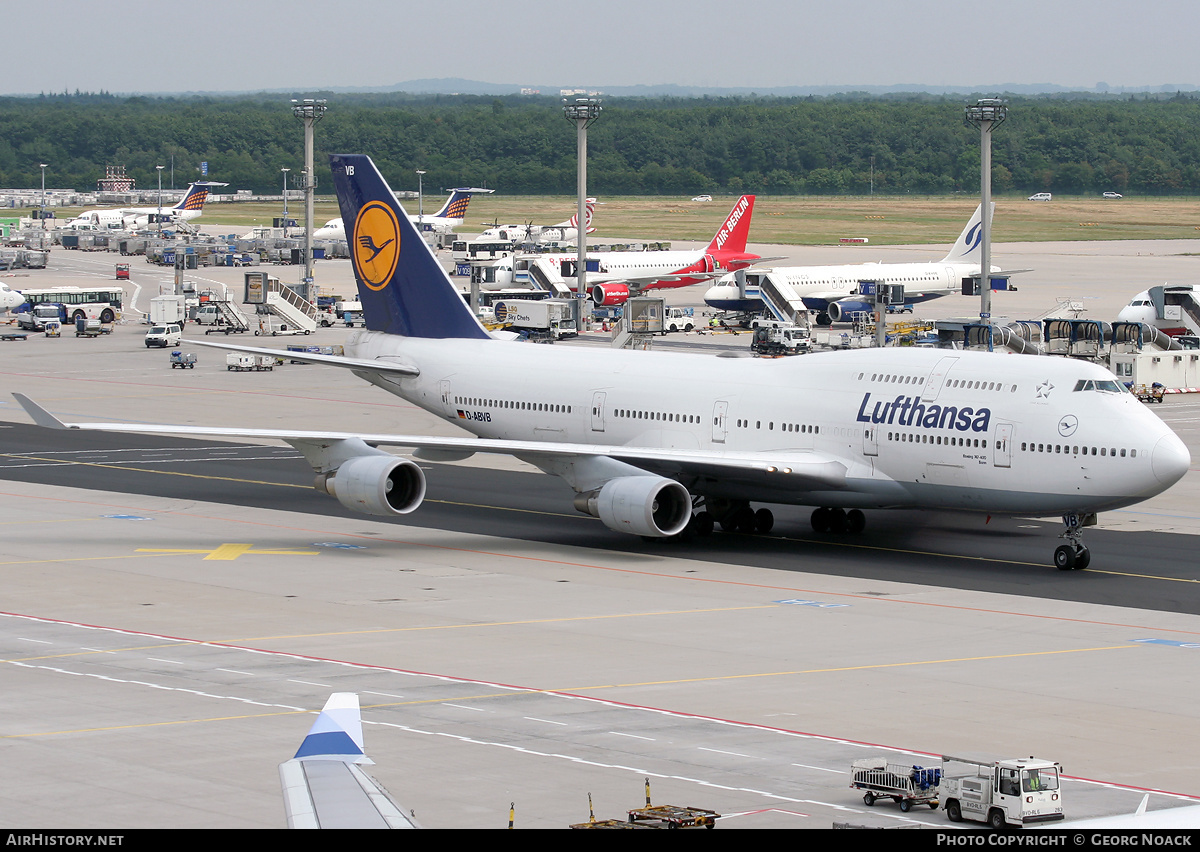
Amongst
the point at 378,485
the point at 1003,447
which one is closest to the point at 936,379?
the point at 1003,447

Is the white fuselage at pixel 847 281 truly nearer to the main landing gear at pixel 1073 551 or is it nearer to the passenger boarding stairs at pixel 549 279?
the passenger boarding stairs at pixel 549 279

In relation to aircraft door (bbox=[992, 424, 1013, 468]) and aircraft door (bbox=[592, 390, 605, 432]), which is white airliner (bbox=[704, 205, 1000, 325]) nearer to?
aircraft door (bbox=[592, 390, 605, 432])

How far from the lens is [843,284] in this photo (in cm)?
11369

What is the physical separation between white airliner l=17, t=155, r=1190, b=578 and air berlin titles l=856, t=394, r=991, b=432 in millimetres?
42

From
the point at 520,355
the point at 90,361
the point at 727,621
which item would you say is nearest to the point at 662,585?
the point at 727,621

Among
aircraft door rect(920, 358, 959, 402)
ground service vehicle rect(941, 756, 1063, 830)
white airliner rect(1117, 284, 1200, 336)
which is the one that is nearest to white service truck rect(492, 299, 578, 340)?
white airliner rect(1117, 284, 1200, 336)

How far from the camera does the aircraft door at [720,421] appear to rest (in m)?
43.6

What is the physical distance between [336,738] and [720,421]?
1238 inches

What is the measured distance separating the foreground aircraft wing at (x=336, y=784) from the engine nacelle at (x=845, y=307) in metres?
98.5

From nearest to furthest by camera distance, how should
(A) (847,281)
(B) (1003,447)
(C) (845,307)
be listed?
(B) (1003,447) < (C) (845,307) < (A) (847,281)

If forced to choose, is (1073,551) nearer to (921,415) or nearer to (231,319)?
(921,415)

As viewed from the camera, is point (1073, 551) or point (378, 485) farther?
point (378, 485)

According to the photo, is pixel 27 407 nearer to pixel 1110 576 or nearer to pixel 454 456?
pixel 454 456

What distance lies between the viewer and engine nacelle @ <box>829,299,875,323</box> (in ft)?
360
